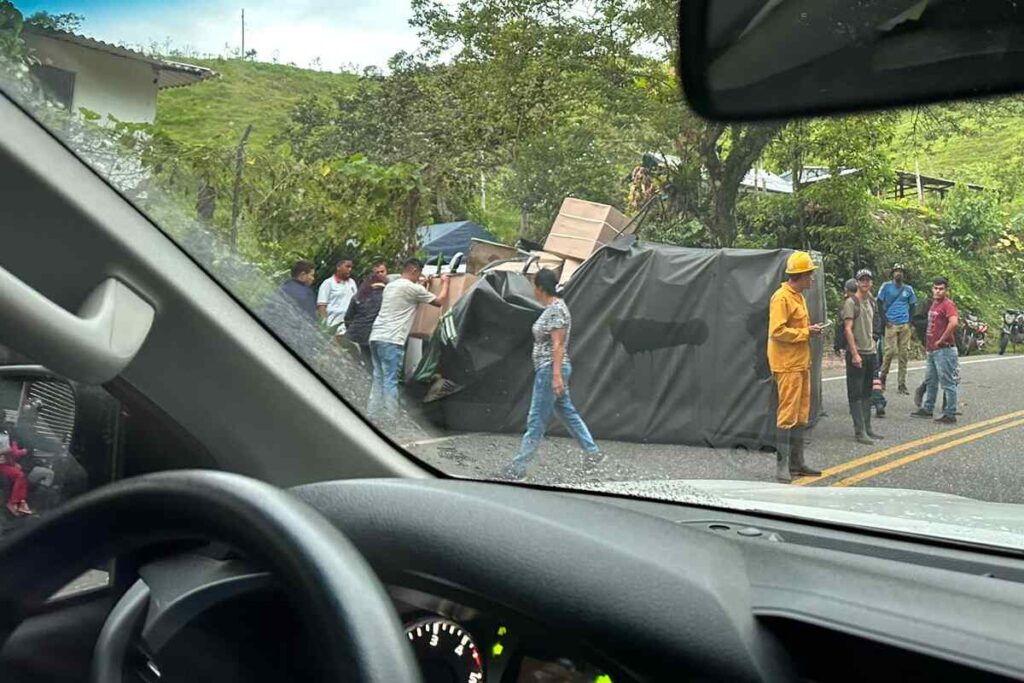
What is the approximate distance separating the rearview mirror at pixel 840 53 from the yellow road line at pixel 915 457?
1181 mm

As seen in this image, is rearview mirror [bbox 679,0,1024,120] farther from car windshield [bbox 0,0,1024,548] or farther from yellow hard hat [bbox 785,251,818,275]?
yellow hard hat [bbox 785,251,818,275]

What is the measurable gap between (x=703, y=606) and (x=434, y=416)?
1.39m

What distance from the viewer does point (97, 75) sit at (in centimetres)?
241

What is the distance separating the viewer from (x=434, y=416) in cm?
292

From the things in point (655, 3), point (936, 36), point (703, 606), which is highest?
point (655, 3)

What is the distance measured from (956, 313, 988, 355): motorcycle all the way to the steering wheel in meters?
1.73

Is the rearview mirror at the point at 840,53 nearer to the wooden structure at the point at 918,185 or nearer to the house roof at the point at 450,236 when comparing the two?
the wooden structure at the point at 918,185

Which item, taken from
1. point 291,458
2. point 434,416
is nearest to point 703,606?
point 291,458

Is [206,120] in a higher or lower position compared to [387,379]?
higher

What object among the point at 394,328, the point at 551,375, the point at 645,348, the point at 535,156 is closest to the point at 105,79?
the point at 394,328

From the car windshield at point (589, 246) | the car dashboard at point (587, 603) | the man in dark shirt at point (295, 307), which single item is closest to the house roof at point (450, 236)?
the car windshield at point (589, 246)

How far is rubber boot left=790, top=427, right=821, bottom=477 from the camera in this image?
2.92 metres

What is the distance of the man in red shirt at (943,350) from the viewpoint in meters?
2.56

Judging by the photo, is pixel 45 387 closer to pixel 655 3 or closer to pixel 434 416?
pixel 434 416
